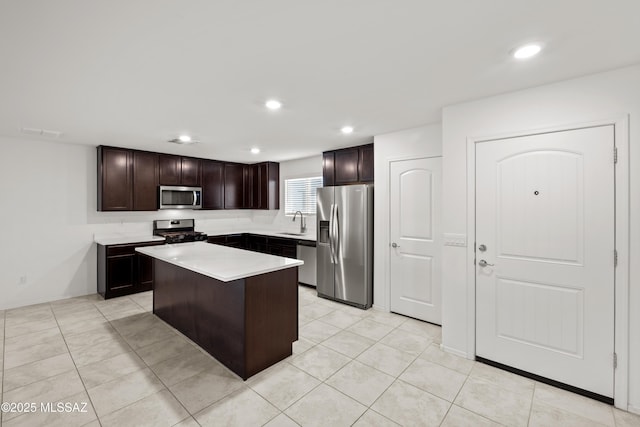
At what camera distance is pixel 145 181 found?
488cm

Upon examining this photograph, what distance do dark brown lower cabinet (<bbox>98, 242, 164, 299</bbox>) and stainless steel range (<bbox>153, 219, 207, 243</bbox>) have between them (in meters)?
0.37

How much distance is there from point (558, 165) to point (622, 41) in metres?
0.86

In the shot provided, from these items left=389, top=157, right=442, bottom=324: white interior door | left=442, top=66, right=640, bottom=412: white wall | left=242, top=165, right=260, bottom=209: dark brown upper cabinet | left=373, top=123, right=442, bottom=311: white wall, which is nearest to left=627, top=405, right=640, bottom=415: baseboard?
left=442, top=66, right=640, bottom=412: white wall

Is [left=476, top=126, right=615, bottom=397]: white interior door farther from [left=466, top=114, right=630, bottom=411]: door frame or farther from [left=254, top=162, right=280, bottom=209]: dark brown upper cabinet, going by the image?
[left=254, top=162, right=280, bottom=209]: dark brown upper cabinet

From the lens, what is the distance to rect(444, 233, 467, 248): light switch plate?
2.70 metres

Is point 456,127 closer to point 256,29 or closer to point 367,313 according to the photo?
point 256,29

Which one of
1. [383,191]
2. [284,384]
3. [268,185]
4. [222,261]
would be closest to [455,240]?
[383,191]

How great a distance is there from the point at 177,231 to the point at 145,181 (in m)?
1.11

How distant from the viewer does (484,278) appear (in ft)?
8.53

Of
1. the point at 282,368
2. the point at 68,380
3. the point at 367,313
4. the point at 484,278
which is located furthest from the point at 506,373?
the point at 68,380

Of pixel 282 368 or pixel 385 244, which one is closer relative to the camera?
pixel 282 368

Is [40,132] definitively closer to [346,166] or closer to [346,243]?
[346,166]

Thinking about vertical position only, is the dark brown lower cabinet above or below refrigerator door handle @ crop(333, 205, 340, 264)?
below

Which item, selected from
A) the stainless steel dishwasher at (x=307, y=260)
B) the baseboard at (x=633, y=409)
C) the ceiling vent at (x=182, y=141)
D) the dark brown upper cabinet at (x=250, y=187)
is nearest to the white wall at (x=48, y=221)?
the ceiling vent at (x=182, y=141)
